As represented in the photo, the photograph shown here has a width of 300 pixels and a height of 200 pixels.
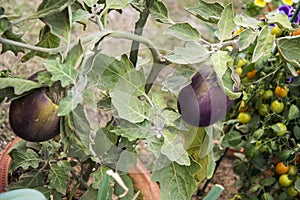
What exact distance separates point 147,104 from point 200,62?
0.11 metres

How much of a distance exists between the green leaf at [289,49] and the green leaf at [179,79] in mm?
150

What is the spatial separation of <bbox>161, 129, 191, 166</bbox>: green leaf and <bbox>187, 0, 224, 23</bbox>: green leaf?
7.8 inches

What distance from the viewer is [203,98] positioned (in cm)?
90

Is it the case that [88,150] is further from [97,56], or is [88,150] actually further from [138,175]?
[138,175]

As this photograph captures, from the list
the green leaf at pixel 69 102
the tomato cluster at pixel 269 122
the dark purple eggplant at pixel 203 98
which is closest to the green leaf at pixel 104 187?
the green leaf at pixel 69 102

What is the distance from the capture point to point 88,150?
983 mm

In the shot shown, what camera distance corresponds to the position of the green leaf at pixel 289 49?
0.92 meters

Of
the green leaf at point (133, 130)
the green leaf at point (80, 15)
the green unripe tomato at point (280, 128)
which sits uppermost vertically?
the green leaf at point (80, 15)

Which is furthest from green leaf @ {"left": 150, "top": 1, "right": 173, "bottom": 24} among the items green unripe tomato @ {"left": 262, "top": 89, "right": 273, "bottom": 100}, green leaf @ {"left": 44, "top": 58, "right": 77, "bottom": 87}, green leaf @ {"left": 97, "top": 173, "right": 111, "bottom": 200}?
green unripe tomato @ {"left": 262, "top": 89, "right": 273, "bottom": 100}

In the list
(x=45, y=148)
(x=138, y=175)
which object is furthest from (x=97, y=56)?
(x=138, y=175)

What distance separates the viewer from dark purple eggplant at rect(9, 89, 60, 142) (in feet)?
2.76

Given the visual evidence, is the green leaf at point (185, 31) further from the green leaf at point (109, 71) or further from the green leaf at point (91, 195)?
the green leaf at point (91, 195)

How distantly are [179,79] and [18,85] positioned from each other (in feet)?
0.80

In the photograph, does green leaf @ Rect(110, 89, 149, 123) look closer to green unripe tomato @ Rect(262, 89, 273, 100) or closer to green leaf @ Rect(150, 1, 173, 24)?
green leaf @ Rect(150, 1, 173, 24)
